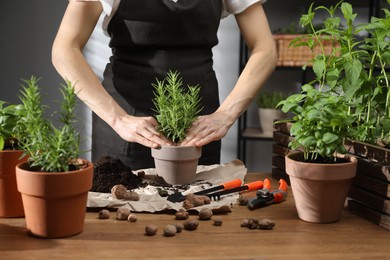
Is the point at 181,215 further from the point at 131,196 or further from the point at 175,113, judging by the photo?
the point at 175,113

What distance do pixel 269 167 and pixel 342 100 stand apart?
3.29 meters

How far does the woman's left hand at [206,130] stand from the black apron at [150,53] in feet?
1.04

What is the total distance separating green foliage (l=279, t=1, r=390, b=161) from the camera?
4.37 feet

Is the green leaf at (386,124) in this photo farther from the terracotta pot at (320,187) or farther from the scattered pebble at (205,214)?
the scattered pebble at (205,214)

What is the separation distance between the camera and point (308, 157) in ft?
4.58

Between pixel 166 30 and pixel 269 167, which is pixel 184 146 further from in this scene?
pixel 269 167

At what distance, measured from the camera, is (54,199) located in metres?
1.18

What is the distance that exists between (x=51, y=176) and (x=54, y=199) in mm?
51

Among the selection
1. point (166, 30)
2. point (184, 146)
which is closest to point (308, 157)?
point (184, 146)

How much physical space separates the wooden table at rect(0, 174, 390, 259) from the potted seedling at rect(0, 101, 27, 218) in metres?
0.03

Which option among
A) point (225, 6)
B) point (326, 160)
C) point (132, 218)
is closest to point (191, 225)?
point (132, 218)

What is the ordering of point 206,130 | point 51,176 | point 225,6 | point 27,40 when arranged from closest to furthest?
point 51,176, point 206,130, point 225,6, point 27,40

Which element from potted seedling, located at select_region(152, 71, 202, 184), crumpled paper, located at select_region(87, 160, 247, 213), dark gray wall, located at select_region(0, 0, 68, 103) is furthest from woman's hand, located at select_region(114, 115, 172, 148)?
dark gray wall, located at select_region(0, 0, 68, 103)

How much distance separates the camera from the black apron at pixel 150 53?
221 cm
